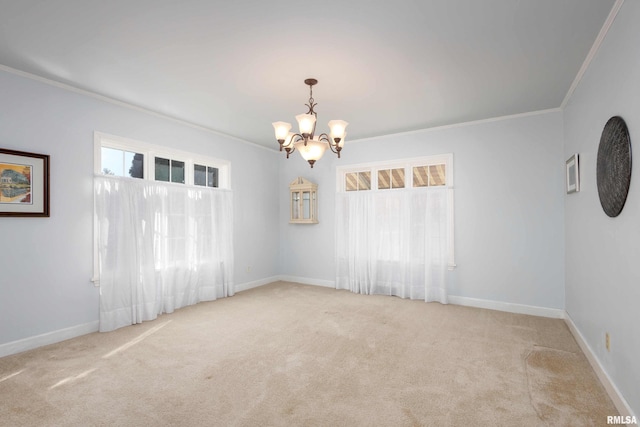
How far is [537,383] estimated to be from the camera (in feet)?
8.27

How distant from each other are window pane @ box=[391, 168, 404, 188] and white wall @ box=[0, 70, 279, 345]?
342cm

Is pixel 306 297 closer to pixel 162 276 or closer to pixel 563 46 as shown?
pixel 162 276

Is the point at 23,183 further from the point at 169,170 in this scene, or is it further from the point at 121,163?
the point at 169,170

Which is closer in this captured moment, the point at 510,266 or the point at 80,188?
the point at 80,188

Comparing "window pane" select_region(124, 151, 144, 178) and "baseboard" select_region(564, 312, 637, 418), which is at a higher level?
"window pane" select_region(124, 151, 144, 178)

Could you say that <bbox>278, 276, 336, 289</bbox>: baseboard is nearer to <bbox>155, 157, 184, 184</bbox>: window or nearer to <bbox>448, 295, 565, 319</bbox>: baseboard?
<bbox>448, 295, 565, 319</bbox>: baseboard

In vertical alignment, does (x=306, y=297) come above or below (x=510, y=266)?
below

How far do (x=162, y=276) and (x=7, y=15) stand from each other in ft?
9.66

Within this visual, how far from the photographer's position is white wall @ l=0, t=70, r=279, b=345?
3.09 meters

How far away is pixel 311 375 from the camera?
8.70ft

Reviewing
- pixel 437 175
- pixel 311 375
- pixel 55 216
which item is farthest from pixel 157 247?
pixel 437 175

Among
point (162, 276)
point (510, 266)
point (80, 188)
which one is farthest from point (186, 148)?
point (510, 266)

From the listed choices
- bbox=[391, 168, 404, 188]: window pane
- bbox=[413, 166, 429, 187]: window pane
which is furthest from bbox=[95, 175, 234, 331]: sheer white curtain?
bbox=[413, 166, 429, 187]: window pane

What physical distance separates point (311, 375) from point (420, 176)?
3464 millimetres
